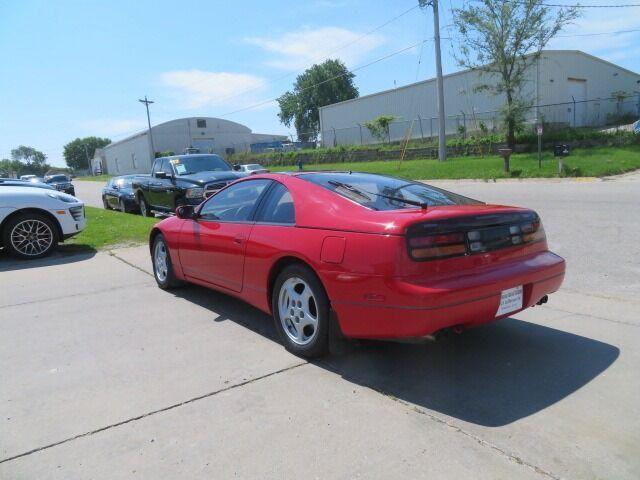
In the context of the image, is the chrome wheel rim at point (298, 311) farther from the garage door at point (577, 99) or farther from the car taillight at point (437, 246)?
the garage door at point (577, 99)

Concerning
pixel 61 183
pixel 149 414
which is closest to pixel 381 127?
pixel 61 183

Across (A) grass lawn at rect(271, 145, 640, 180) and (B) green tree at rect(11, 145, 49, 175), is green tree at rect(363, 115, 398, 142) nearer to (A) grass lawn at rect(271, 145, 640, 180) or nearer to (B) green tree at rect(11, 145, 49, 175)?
(A) grass lawn at rect(271, 145, 640, 180)

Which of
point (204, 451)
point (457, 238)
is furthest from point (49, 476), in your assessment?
point (457, 238)

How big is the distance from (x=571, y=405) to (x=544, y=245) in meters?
1.40

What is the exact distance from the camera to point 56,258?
27.8 feet

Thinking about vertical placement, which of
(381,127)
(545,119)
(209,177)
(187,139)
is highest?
(187,139)

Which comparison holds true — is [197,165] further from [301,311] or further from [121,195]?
[301,311]

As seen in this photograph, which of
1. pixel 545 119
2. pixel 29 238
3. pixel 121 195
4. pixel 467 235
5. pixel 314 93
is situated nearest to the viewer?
pixel 467 235

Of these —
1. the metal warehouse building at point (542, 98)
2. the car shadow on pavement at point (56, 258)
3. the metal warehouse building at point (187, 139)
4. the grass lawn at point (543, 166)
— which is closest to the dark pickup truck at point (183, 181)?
the car shadow on pavement at point (56, 258)

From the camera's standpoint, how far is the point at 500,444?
8.60 feet

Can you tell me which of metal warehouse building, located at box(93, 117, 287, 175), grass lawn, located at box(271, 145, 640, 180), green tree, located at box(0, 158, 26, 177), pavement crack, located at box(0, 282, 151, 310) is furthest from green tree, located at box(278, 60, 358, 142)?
green tree, located at box(0, 158, 26, 177)

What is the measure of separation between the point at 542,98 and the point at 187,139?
4983 cm

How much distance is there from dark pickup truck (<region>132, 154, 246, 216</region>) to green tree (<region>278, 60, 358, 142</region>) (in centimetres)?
7335

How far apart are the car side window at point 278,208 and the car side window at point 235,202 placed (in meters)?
0.17
